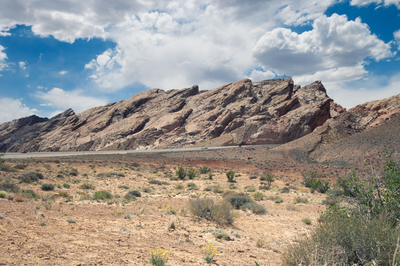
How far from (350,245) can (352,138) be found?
5201 cm

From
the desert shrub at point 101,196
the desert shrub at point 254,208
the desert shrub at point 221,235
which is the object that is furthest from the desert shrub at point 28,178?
the desert shrub at point 254,208

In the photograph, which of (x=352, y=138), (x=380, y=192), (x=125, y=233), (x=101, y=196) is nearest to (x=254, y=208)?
(x=380, y=192)

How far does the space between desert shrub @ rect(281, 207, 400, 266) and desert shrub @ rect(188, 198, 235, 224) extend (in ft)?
15.6

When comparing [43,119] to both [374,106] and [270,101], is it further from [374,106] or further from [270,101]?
[374,106]

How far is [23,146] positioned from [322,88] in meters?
126

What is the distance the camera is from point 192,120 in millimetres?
81438

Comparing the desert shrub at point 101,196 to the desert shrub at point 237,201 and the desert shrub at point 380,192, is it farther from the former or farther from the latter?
the desert shrub at point 380,192

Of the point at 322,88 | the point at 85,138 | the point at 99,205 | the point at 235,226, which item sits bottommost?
the point at 235,226

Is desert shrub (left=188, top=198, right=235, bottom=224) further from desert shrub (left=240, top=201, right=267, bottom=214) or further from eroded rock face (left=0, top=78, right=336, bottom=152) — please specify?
eroded rock face (left=0, top=78, right=336, bottom=152)

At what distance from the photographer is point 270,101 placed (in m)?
82.3

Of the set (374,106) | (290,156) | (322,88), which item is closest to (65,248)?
(290,156)

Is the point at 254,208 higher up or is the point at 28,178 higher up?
the point at 28,178

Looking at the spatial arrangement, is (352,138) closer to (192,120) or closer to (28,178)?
(192,120)

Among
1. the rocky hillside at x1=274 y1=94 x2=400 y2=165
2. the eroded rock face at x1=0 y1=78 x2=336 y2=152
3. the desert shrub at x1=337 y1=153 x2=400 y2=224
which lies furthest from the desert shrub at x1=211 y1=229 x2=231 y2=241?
the eroded rock face at x1=0 y1=78 x2=336 y2=152
